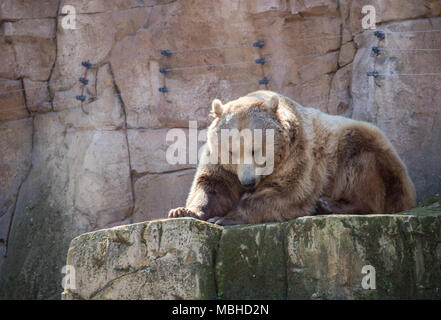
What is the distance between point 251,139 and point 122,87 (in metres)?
3.09

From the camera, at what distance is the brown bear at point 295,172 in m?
4.91

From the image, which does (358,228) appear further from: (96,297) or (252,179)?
(96,297)

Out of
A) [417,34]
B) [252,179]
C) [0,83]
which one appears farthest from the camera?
[0,83]

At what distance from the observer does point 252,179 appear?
4.74 m

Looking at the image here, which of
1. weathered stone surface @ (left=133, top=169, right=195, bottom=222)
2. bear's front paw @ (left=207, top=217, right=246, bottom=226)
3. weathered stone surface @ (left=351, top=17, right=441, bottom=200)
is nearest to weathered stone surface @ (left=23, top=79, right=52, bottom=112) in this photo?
weathered stone surface @ (left=133, top=169, right=195, bottom=222)

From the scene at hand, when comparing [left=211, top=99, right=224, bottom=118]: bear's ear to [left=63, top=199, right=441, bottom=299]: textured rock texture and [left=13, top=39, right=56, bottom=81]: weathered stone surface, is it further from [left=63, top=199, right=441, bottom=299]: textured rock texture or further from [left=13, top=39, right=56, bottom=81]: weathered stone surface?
[left=13, top=39, right=56, bottom=81]: weathered stone surface

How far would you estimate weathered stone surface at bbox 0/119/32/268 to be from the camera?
7676mm

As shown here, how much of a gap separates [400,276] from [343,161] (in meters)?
1.78

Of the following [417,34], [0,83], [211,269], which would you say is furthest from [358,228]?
[0,83]

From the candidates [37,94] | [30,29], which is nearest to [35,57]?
[30,29]

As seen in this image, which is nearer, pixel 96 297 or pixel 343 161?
pixel 96 297

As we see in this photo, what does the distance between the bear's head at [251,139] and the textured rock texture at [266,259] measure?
0.94 metres

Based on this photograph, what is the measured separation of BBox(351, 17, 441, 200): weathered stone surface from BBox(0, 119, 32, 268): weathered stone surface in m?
4.54

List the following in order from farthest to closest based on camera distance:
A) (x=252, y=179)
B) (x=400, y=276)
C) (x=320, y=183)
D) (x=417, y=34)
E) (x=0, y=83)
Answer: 1. (x=0, y=83)
2. (x=417, y=34)
3. (x=320, y=183)
4. (x=252, y=179)
5. (x=400, y=276)
